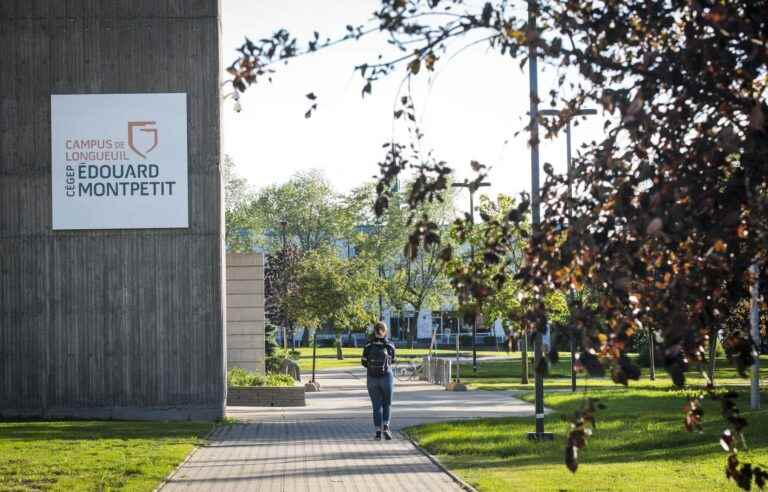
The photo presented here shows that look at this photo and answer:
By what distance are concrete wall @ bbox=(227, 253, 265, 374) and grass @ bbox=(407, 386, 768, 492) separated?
45.1 feet

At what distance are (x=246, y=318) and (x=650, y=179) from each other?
29350 millimetres

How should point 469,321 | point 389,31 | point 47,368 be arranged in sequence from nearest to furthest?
1. point 389,31
2. point 469,321
3. point 47,368

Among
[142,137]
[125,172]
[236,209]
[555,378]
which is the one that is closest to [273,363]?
[555,378]

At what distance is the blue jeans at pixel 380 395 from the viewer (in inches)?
723

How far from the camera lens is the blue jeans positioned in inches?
723

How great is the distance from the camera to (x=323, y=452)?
16.5 metres

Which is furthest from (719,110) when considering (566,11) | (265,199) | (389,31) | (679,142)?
(265,199)

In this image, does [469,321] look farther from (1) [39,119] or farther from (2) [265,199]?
(2) [265,199]

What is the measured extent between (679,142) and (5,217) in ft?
63.4

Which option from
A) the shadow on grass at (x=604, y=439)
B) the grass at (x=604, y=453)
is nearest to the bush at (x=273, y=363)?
the grass at (x=604, y=453)

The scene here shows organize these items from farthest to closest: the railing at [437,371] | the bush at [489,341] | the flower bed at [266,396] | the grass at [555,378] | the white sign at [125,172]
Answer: the bush at [489,341] → the railing at [437,371] → the grass at [555,378] → the flower bed at [266,396] → the white sign at [125,172]

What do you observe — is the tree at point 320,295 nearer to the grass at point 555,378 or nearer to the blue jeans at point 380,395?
the grass at point 555,378

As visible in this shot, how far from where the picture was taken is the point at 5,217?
22.9 metres

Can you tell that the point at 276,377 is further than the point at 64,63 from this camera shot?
Yes
